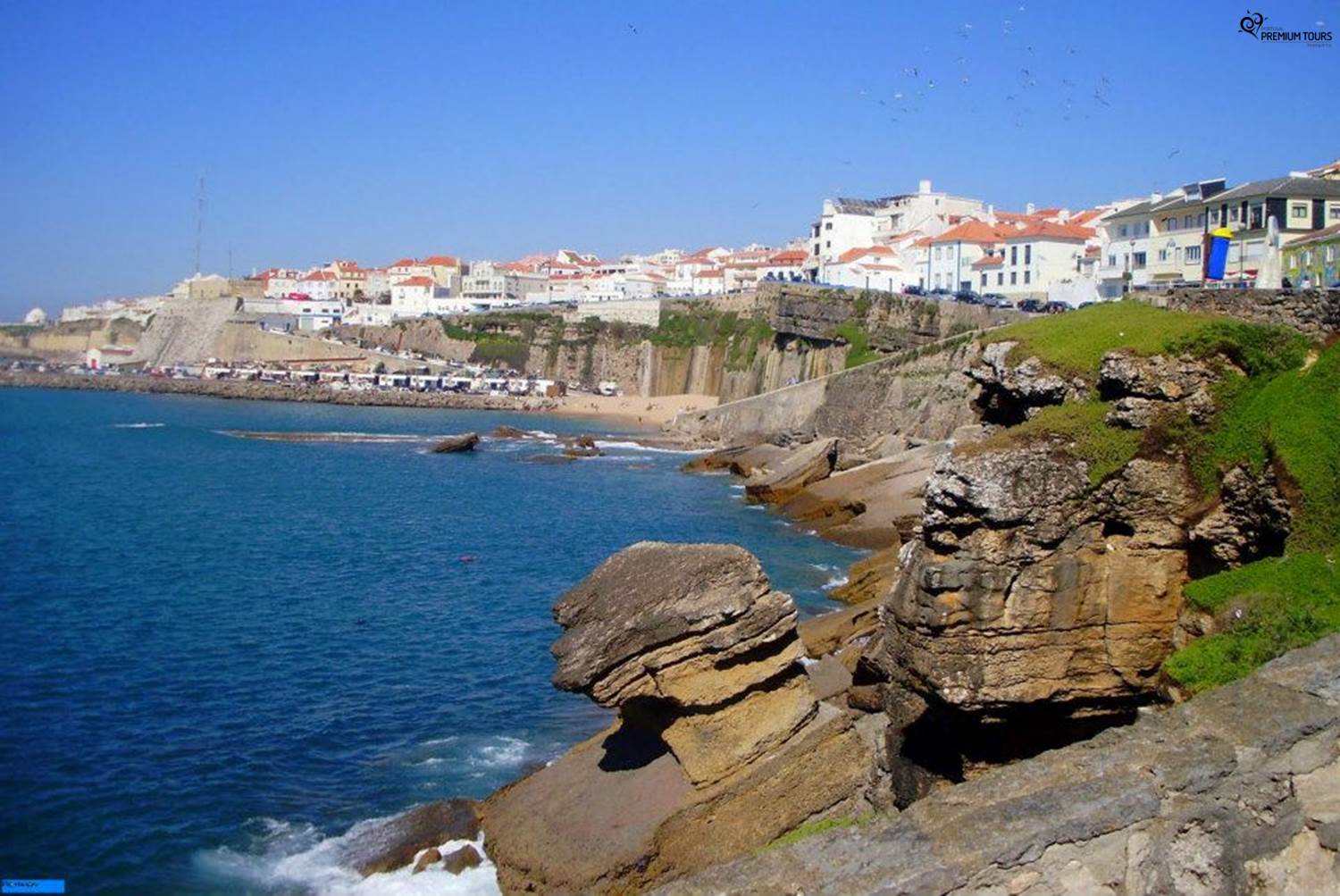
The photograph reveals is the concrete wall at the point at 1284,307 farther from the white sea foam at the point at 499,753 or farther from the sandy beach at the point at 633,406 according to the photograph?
the sandy beach at the point at 633,406

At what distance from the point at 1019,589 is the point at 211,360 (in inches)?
6319

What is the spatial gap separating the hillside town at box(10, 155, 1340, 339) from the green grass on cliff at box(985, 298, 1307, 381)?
1191 cm

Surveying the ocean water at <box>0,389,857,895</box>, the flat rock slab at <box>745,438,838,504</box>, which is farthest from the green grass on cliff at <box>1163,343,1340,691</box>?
the flat rock slab at <box>745,438,838,504</box>

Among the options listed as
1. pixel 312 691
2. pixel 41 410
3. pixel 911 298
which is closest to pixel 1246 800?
pixel 312 691

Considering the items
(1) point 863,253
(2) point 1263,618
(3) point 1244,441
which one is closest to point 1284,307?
(3) point 1244,441

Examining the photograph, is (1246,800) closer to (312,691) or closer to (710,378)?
(312,691)

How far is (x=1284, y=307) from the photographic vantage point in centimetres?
1491

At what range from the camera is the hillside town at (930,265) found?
113ft

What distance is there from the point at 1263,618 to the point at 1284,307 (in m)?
5.78

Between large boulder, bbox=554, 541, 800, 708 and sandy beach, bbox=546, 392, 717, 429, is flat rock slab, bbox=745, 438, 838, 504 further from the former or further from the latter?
sandy beach, bbox=546, 392, 717, 429

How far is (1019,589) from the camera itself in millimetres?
12297

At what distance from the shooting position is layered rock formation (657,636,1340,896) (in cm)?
761

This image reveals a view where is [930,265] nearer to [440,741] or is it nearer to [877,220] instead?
[877,220]

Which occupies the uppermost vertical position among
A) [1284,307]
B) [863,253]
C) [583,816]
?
[863,253]
